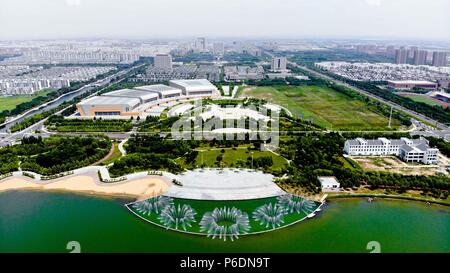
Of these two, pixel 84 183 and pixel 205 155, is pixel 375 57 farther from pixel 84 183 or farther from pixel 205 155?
pixel 84 183

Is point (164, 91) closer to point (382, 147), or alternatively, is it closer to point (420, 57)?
point (382, 147)

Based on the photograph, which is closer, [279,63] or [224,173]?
[224,173]

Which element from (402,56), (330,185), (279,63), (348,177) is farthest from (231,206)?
(402,56)

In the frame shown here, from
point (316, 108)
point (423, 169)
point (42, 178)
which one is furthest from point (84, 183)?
point (316, 108)

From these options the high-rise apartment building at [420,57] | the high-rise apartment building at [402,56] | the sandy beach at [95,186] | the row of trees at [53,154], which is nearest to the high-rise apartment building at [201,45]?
the high-rise apartment building at [402,56]

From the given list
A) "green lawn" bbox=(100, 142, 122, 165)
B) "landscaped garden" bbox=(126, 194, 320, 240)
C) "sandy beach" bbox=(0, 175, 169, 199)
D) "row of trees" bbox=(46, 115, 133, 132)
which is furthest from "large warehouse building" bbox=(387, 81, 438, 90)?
"sandy beach" bbox=(0, 175, 169, 199)

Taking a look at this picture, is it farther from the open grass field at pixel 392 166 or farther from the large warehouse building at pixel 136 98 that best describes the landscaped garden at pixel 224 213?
the large warehouse building at pixel 136 98
